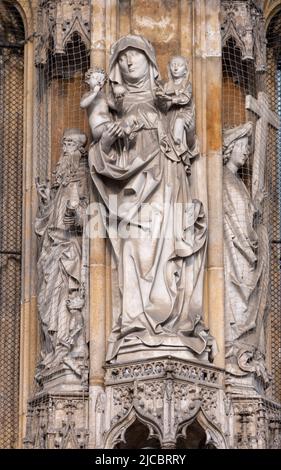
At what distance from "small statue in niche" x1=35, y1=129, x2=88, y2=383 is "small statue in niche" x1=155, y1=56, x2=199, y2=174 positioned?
86cm

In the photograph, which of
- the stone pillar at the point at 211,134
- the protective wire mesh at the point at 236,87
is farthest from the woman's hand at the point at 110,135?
the protective wire mesh at the point at 236,87

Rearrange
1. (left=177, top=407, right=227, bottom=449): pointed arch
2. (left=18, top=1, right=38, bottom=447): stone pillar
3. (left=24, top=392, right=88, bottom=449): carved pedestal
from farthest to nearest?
(left=18, top=1, right=38, bottom=447): stone pillar < (left=24, top=392, right=88, bottom=449): carved pedestal < (left=177, top=407, right=227, bottom=449): pointed arch

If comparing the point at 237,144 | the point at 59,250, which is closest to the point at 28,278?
the point at 59,250

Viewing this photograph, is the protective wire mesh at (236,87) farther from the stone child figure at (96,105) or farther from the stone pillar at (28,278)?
the stone pillar at (28,278)

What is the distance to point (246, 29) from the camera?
31.9 metres

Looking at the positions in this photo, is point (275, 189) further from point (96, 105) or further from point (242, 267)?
point (96, 105)

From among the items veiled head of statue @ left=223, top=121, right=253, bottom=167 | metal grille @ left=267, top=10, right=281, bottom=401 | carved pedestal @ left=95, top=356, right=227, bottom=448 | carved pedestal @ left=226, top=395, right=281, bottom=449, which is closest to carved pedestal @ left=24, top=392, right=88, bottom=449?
carved pedestal @ left=95, top=356, right=227, bottom=448

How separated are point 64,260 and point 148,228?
0.87 m

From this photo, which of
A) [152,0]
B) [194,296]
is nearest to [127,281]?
[194,296]

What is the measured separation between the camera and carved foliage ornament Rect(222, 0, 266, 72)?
3192 centimetres

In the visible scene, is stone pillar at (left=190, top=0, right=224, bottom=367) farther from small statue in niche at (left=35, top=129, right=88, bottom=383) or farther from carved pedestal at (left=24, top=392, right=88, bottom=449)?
carved pedestal at (left=24, top=392, right=88, bottom=449)

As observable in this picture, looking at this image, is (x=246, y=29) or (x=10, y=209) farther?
(x=10, y=209)
